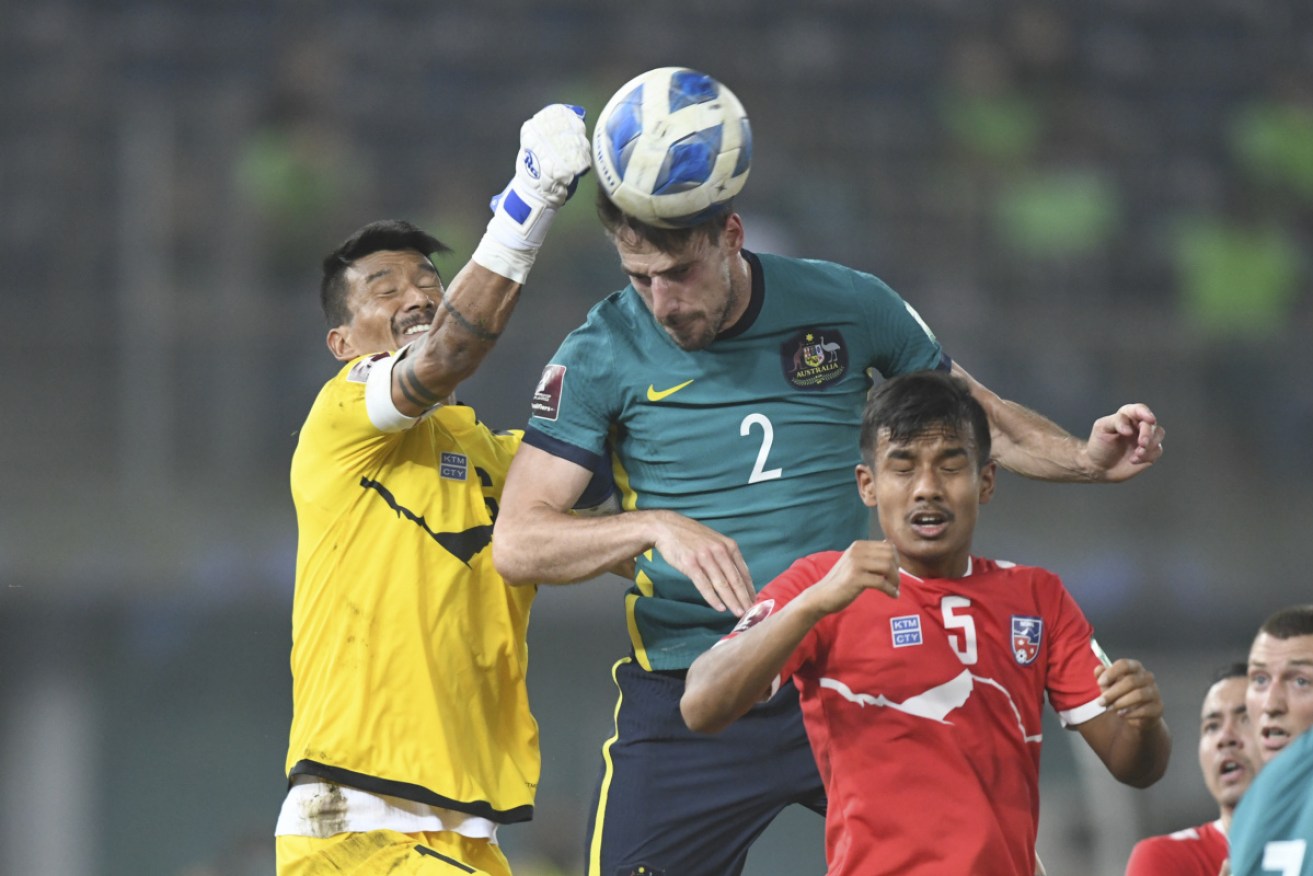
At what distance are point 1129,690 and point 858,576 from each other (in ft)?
2.07

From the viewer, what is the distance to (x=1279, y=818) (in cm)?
316

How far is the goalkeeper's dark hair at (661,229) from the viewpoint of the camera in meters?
4.51

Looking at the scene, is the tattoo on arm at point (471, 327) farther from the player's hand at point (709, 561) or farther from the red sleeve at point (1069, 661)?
the red sleeve at point (1069, 661)

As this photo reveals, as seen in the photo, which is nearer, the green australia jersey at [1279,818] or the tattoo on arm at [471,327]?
the green australia jersey at [1279,818]

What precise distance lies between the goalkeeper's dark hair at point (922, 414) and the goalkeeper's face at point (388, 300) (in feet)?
5.46

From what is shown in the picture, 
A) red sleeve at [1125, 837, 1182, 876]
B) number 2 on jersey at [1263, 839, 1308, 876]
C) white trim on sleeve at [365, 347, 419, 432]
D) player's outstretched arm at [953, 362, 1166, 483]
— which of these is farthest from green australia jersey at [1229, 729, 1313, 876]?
red sleeve at [1125, 837, 1182, 876]

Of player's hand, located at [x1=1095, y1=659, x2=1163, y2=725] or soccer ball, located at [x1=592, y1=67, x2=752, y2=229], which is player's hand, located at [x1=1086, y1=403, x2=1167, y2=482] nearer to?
player's hand, located at [x1=1095, y1=659, x2=1163, y2=725]

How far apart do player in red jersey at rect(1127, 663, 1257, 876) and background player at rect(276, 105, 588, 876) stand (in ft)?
6.58

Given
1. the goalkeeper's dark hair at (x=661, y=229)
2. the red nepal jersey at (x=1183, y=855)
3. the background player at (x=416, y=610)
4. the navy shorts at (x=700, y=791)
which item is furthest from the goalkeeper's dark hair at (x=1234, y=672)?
the goalkeeper's dark hair at (x=661, y=229)

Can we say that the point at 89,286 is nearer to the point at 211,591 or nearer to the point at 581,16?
the point at 211,591

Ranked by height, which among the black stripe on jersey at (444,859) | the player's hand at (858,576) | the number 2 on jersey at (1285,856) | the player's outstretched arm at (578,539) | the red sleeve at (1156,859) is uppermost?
the player's outstretched arm at (578,539)

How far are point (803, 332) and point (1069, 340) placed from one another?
5.90m

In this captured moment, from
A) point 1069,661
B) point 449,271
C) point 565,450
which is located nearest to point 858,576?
point 1069,661

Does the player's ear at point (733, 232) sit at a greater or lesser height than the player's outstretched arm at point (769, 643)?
greater
